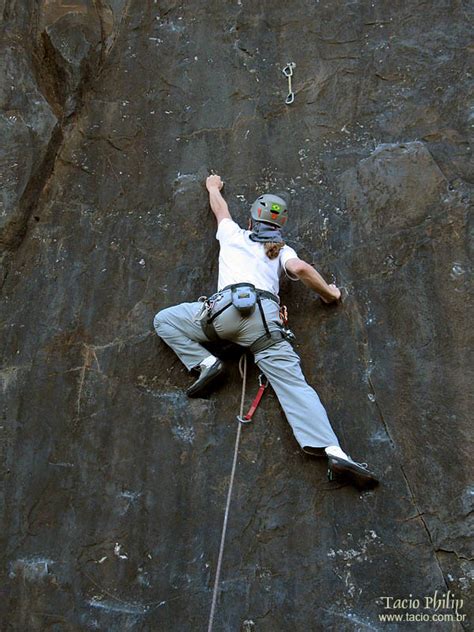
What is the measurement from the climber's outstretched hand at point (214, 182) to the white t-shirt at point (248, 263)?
0.71m

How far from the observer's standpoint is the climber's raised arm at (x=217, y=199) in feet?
23.5

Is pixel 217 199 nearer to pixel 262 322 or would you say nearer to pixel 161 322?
pixel 161 322

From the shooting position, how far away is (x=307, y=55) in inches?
319

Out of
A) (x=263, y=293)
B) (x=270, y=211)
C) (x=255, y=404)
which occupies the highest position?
(x=270, y=211)

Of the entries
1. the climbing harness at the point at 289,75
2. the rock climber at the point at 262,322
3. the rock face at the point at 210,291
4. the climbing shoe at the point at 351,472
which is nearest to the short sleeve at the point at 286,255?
the rock climber at the point at 262,322

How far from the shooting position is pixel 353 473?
19.5 feet

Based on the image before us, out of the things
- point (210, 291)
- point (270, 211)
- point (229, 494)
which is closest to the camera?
point (229, 494)

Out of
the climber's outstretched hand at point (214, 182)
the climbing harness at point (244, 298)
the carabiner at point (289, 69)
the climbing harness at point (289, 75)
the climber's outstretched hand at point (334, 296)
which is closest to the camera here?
the climbing harness at point (244, 298)

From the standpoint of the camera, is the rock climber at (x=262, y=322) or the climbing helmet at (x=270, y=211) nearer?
the rock climber at (x=262, y=322)

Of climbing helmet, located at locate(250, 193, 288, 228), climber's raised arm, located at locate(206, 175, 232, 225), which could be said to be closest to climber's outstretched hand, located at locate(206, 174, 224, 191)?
climber's raised arm, located at locate(206, 175, 232, 225)

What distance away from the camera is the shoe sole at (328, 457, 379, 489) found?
5.88 m

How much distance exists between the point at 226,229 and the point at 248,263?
0.45 m

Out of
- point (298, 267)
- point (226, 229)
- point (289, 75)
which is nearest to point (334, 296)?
point (298, 267)

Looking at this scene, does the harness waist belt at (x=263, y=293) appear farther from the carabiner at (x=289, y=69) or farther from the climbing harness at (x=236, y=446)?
the carabiner at (x=289, y=69)
